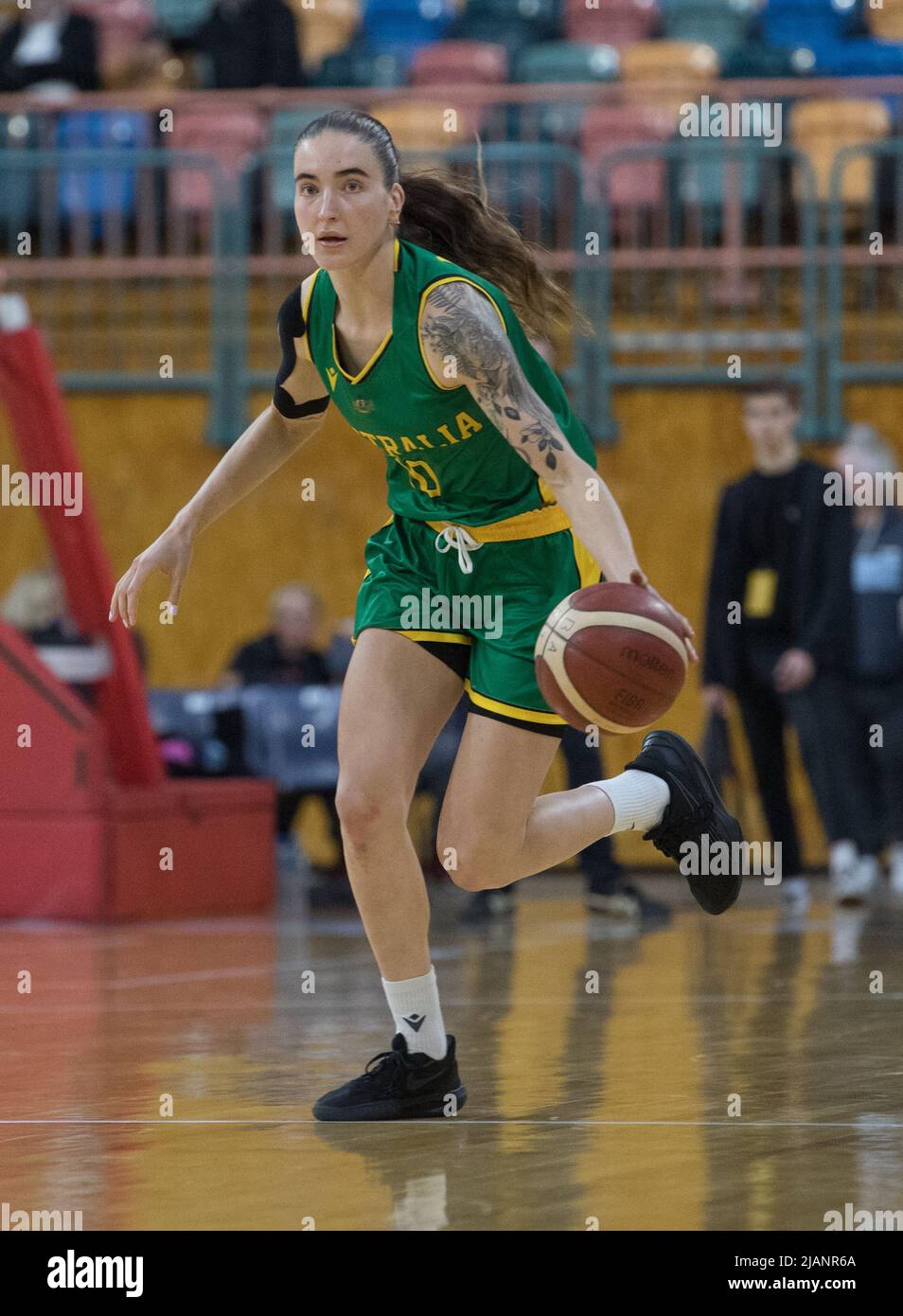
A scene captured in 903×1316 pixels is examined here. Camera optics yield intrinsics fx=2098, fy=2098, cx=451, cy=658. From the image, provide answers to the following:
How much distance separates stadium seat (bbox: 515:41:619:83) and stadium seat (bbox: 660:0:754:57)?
0.83 m

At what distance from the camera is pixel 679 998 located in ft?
21.6

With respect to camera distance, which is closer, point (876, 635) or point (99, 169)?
point (876, 635)

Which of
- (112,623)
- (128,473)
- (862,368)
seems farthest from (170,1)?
(112,623)

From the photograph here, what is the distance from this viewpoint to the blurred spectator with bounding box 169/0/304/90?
13.5 m

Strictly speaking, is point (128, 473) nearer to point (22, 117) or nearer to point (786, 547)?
point (22, 117)

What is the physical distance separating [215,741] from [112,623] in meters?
1.95

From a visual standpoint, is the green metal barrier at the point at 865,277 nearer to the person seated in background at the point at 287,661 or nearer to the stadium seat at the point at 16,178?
the person seated in background at the point at 287,661

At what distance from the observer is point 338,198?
4.38 metres

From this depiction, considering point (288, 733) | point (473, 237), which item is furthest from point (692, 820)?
point (288, 733)

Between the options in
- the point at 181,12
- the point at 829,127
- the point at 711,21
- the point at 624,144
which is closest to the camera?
the point at 624,144

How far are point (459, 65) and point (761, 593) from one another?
17.9 feet

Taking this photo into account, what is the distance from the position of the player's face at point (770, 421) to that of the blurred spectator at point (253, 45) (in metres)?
5.09

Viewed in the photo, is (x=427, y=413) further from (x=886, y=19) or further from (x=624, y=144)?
(x=886, y=19)
